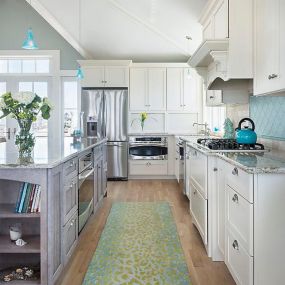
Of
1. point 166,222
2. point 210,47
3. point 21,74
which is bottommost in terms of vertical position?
point 166,222

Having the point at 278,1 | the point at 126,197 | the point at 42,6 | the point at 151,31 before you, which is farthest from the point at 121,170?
the point at 278,1

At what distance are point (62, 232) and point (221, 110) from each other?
3.77 meters

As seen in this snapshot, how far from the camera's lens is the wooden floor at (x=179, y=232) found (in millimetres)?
2398

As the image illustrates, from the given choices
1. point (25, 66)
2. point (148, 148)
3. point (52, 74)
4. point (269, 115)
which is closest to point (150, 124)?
point (148, 148)

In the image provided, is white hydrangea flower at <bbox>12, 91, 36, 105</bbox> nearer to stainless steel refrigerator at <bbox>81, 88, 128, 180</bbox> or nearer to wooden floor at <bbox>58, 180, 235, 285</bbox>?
wooden floor at <bbox>58, 180, 235, 285</bbox>

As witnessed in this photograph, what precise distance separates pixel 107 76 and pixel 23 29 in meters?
2.10

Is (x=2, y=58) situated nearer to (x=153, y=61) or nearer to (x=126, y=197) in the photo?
(x=153, y=61)

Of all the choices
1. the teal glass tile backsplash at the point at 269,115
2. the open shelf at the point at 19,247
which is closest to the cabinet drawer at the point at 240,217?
the teal glass tile backsplash at the point at 269,115

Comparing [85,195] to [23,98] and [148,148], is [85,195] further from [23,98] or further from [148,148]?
[148,148]

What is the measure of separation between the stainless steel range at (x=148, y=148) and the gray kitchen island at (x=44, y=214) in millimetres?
3620

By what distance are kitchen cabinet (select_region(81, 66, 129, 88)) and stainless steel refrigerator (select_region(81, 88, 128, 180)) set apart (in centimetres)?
15

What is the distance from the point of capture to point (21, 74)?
6910mm

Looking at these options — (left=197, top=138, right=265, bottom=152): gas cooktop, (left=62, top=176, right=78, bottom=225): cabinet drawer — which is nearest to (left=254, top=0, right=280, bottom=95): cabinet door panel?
(left=197, top=138, right=265, bottom=152): gas cooktop

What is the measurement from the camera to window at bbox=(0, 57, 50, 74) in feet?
22.7
